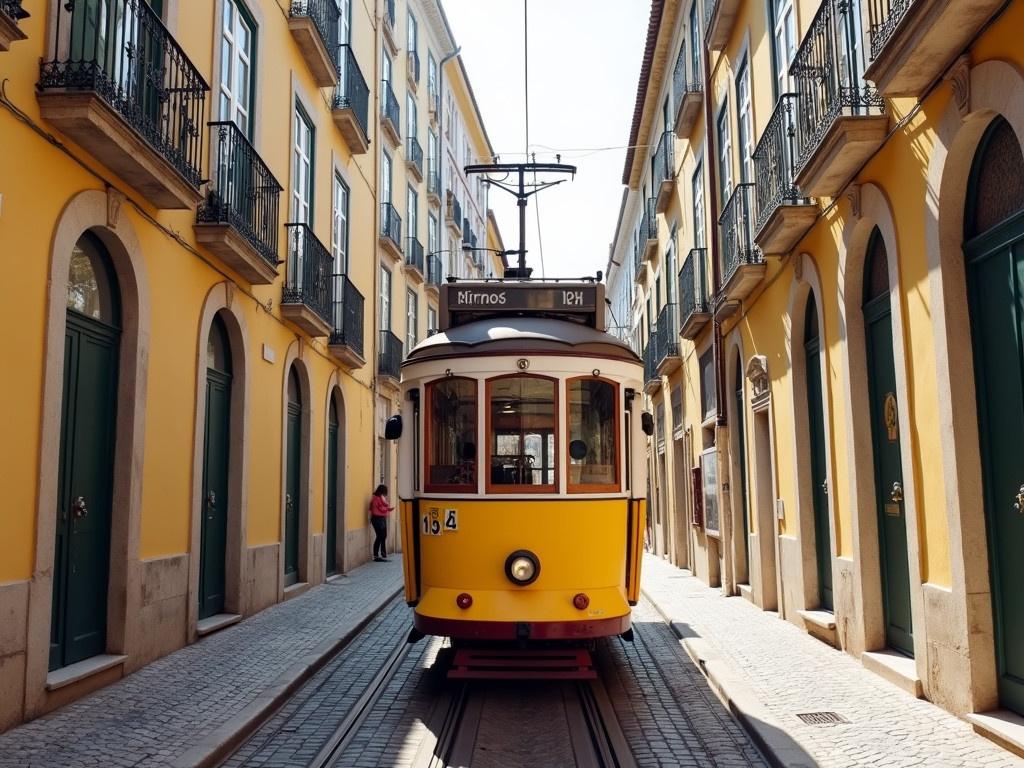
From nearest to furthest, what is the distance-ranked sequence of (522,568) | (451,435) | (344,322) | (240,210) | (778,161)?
(522,568) → (451,435) → (778,161) → (240,210) → (344,322)

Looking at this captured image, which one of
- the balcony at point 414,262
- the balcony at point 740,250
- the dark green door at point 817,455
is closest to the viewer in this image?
the dark green door at point 817,455

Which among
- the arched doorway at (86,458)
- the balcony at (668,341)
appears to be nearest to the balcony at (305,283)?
the arched doorway at (86,458)

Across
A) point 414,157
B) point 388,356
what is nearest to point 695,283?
point 388,356

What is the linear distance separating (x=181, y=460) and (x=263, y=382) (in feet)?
9.57

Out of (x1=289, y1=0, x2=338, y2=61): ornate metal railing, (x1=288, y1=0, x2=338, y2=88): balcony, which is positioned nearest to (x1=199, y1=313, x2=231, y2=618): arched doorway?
(x1=288, y1=0, x2=338, y2=88): balcony

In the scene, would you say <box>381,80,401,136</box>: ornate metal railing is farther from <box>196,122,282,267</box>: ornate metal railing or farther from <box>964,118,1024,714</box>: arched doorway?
<box>964,118,1024,714</box>: arched doorway

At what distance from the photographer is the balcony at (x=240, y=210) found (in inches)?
381

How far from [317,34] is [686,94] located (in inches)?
233

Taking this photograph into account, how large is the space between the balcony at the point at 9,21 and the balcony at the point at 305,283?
7.10 meters

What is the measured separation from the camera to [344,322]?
51.3ft

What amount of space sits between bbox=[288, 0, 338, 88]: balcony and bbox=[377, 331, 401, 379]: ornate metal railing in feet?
21.6

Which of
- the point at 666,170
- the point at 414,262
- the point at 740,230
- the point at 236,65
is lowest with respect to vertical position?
the point at 740,230

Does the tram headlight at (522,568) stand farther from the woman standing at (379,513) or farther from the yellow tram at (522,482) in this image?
the woman standing at (379,513)

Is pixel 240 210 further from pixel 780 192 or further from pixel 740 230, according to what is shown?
pixel 740 230
